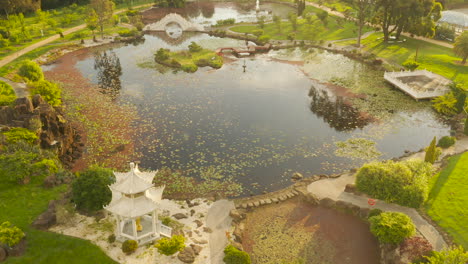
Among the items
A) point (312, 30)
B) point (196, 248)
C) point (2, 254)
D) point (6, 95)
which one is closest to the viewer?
point (2, 254)

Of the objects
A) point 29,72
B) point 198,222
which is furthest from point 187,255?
point 29,72

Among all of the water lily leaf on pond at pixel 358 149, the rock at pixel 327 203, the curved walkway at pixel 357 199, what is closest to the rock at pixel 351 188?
the curved walkway at pixel 357 199

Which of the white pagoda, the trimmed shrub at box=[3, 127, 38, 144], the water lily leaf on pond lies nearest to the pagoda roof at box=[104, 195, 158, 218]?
the white pagoda

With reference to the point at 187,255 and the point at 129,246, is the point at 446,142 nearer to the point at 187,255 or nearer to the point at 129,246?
the point at 187,255

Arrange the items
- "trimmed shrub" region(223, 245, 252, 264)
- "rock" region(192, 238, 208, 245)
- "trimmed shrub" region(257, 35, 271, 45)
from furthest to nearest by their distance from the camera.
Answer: "trimmed shrub" region(257, 35, 271, 45), "rock" region(192, 238, 208, 245), "trimmed shrub" region(223, 245, 252, 264)

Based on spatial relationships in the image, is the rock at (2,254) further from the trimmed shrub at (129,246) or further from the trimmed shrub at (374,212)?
the trimmed shrub at (374,212)

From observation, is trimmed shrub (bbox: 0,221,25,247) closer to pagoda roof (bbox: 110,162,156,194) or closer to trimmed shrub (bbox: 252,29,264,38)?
pagoda roof (bbox: 110,162,156,194)
